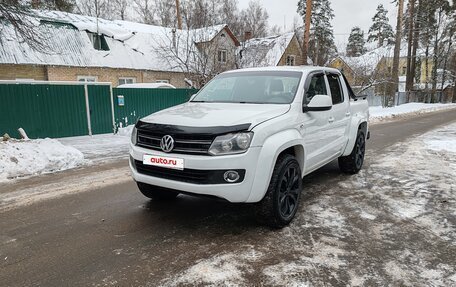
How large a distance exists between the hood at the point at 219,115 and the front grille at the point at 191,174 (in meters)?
0.49

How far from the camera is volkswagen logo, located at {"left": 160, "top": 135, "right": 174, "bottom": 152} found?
375 centimetres

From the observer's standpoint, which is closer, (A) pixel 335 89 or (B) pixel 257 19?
(A) pixel 335 89

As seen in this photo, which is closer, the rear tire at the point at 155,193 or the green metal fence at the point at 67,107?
the rear tire at the point at 155,193

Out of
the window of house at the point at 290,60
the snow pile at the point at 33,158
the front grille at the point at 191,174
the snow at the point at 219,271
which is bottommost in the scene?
the snow at the point at 219,271

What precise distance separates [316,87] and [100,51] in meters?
20.2

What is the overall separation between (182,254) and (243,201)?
0.80 meters

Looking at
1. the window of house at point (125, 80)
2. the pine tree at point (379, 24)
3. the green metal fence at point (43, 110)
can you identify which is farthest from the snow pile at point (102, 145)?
the pine tree at point (379, 24)

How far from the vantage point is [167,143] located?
3771 millimetres

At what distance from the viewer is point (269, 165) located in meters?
3.70

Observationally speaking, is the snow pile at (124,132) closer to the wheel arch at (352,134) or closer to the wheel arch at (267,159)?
the wheel arch at (352,134)

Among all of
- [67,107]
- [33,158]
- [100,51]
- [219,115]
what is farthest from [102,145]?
[100,51]

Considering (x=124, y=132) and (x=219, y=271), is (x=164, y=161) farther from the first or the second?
(x=124, y=132)

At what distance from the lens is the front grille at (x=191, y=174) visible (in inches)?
140

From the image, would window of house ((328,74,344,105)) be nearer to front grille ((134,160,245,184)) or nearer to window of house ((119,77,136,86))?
front grille ((134,160,245,184))
